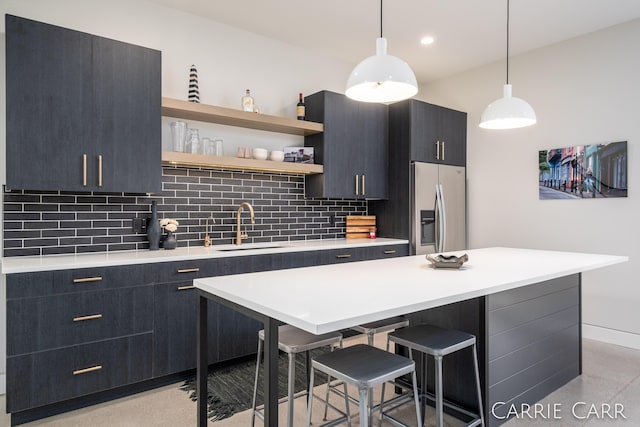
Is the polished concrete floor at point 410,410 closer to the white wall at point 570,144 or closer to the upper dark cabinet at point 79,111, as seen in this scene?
the white wall at point 570,144

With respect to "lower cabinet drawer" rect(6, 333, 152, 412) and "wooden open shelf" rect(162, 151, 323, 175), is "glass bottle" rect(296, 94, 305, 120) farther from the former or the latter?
"lower cabinet drawer" rect(6, 333, 152, 412)

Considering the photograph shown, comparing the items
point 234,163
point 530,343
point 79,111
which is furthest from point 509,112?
point 79,111

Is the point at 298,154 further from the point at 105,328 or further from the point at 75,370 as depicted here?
the point at 75,370

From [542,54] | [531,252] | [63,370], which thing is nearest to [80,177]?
[63,370]

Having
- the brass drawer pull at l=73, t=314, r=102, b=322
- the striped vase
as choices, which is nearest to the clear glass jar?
the striped vase

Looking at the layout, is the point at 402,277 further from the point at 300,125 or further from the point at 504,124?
the point at 300,125

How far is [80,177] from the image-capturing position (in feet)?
8.90

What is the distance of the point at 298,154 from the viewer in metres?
3.96

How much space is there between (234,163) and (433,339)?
7.17 ft

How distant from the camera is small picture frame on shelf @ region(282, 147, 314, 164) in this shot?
3926 millimetres

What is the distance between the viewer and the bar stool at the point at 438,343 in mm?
1908

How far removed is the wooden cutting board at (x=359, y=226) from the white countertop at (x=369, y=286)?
178 centimetres

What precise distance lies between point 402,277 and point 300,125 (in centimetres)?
218

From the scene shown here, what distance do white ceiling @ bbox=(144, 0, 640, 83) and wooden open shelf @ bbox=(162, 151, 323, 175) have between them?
4.13 ft
